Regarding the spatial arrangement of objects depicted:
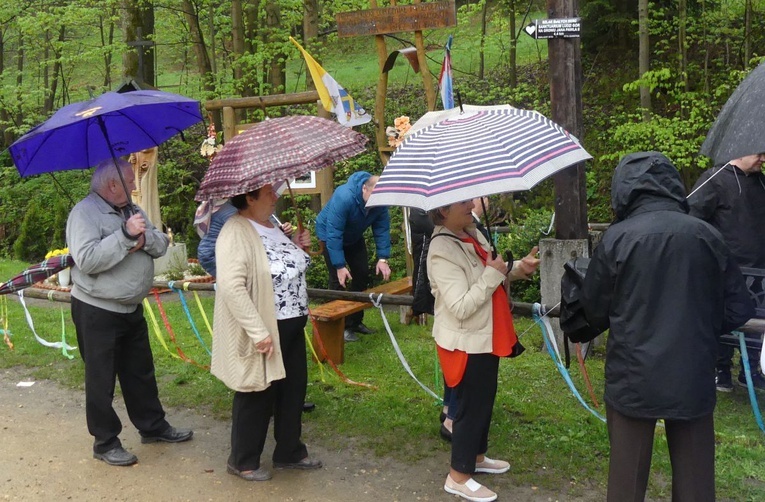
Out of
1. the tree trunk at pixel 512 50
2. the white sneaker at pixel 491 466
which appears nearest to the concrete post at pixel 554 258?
the white sneaker at pixel 491 466

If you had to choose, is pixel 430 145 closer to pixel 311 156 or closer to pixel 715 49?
pixel 311 156

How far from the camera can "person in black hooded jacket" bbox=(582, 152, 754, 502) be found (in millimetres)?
2906

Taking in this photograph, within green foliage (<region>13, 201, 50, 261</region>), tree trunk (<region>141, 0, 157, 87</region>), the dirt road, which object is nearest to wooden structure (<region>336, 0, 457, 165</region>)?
the dirt road

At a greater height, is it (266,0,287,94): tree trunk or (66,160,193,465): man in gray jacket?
(266,0,287,94): tree trunk

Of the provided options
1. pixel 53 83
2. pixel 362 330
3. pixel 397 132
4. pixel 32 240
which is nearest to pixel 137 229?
pixel 362 330

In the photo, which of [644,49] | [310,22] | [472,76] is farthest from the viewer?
[472,76]

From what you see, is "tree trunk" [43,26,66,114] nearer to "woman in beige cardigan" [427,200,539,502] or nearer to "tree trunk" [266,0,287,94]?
"tree trunk" [266,0,287,94]

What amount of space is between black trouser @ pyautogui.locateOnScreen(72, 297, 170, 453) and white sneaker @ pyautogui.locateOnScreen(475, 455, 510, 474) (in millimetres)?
2140

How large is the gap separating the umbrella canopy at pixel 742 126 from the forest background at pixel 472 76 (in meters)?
5.09

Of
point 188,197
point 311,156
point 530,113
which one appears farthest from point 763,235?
point 188,197

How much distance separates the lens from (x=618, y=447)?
3.19m

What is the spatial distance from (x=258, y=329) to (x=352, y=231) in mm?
3138

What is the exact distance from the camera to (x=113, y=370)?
14.9 feet

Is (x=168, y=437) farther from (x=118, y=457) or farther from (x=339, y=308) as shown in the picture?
(x=339, y=308)
